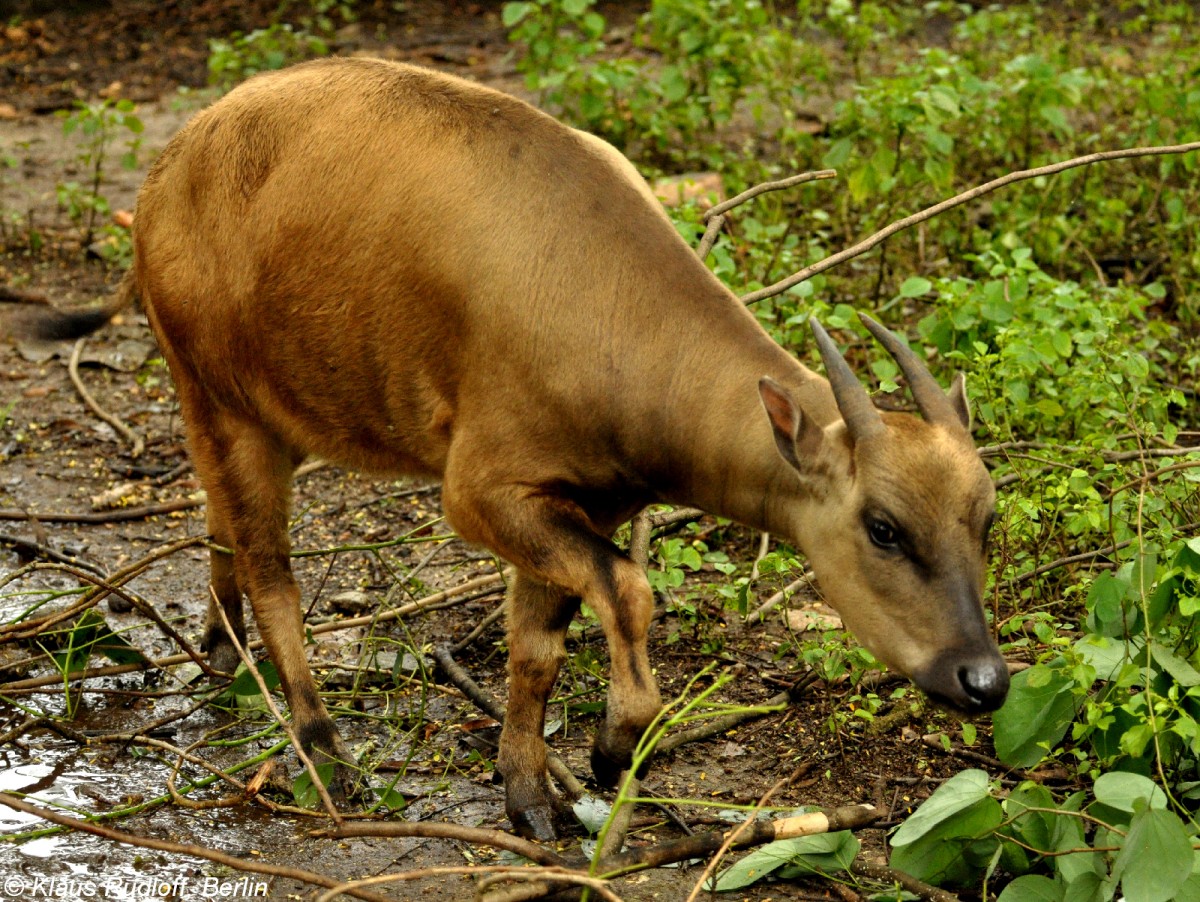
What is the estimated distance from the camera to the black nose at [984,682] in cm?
392

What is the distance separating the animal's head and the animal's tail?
3.09 meters

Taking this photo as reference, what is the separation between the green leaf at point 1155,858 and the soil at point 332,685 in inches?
37.6

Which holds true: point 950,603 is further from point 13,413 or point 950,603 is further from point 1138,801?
point 13,413

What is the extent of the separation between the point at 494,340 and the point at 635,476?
596mm

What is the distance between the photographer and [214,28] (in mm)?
14031

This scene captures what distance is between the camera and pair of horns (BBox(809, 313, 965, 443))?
4121 millimetres

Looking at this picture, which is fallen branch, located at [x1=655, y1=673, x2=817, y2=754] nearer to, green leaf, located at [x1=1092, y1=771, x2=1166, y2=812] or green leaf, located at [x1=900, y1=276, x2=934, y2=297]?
green leaf, located at [x1=1092, y1=771, x2=1166, y2=812]

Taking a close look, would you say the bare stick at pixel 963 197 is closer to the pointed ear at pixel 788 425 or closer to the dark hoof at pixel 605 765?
the pointed ear at pixel 788 425

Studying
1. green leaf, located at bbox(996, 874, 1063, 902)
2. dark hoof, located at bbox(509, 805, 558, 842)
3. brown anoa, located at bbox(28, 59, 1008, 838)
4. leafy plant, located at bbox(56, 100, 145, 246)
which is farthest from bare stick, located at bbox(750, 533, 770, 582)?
leafy plant, located at bbox(56, 100, 145, 246)

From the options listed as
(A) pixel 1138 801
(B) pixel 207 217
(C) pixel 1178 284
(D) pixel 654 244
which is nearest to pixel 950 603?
(A) pixel 1138 801

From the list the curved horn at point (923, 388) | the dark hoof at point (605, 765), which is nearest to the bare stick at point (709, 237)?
the curved horn at point (923, 388)

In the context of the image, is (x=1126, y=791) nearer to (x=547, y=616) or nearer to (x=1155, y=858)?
(x=1155, y=858)

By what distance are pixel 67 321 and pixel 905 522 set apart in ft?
11.8

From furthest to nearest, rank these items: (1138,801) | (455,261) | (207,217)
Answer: (207,217), (455,261), (1138,801)
